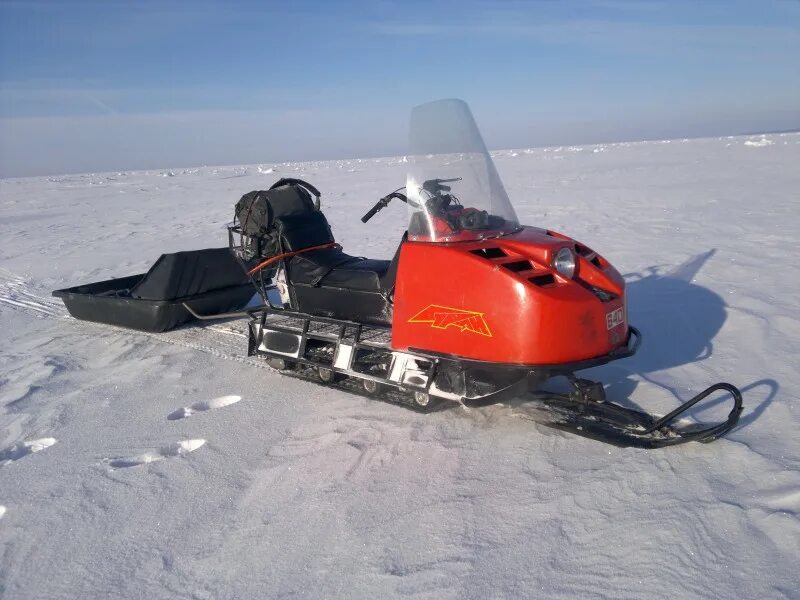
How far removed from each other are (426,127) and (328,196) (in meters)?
14.1

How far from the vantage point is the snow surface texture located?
7.47 ft

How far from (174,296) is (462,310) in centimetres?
311

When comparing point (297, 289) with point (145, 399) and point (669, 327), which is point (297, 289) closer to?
point (145, 399)

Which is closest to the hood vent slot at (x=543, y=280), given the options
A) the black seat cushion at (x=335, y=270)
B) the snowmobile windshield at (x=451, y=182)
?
the snowmobile windshield at (x=451, y=182)

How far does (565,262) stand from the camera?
3191 mm

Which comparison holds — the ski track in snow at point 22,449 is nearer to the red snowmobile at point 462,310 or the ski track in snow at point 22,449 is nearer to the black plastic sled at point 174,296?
the red snowmobile at point 462,310

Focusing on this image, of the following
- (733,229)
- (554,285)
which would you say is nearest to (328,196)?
(733,229)

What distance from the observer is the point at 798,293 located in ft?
17.0

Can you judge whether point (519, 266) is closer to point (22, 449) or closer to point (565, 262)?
point (565, 262)

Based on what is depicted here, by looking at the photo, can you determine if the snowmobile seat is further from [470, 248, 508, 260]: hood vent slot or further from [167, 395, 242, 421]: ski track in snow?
[167, 395, 242, 421]: ski track in snow

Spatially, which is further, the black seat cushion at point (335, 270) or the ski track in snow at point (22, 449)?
the black seat cushion at point (335, 270)

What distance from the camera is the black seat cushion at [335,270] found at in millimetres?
3834

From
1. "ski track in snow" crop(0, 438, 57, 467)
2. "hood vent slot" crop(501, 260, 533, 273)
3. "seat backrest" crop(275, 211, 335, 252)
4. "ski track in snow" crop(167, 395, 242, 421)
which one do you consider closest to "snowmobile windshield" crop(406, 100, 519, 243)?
"hood vent slot" crop(501, 260, 533, 273)

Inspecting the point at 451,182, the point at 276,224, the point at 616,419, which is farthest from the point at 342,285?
the point at 616,419
